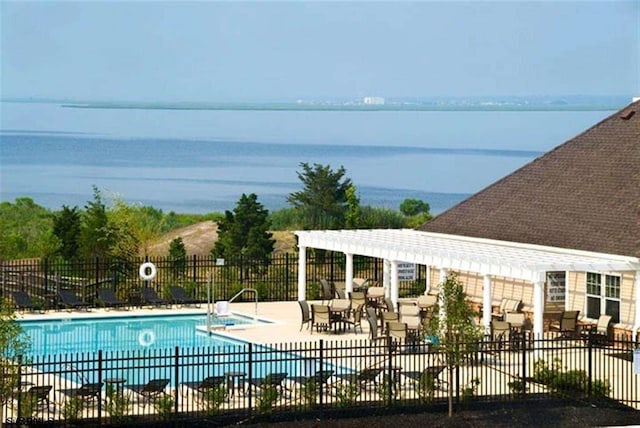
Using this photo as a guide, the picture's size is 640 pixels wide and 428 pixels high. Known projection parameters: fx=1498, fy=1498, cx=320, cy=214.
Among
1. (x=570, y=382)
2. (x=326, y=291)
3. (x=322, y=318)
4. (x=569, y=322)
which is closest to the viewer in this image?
(x=570, y=382)

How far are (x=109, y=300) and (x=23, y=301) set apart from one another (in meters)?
2.28

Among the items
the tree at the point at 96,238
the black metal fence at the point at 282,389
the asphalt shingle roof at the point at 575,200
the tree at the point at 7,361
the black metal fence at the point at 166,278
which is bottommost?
the black metal fence at the point at 282,389

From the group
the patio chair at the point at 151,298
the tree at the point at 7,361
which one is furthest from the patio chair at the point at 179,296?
the tree at the point at 7,361

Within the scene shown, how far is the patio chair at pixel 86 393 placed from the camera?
2433cm

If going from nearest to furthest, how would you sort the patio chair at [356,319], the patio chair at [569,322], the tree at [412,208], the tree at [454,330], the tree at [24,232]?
the tree at [454,330], the patio chair at [569,322], the patio chair at [356,319], the tree at [24,232], the tree at [412,208]

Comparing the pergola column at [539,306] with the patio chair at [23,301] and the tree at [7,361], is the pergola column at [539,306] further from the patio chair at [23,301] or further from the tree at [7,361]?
the patio chair at [23,301]

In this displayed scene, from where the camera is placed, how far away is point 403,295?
41.9 m

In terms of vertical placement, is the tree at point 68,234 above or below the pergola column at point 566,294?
above

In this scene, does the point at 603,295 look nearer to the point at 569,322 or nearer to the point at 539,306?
the point at 569,322

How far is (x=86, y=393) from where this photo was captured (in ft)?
80.2

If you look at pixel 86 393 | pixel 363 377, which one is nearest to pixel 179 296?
pixel 363 377

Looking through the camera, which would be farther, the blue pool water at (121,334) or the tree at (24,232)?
the tree at (24,232)

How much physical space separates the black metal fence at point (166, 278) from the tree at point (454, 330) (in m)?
15.0

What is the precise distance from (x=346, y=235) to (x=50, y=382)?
44.4 feet
